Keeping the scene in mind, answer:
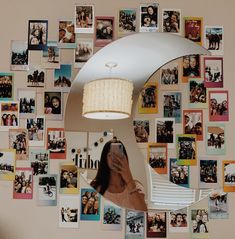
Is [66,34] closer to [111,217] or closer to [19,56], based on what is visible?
[19,56]

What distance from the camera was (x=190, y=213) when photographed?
167cm

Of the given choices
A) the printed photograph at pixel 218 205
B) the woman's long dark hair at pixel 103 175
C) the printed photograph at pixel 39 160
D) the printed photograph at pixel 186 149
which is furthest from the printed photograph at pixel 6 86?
the printed photograph at pixel 218 205

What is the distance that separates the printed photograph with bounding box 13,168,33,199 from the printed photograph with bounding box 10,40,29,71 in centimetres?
44

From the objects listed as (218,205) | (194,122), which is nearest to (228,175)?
(218,205)

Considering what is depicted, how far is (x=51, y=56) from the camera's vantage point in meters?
1.75

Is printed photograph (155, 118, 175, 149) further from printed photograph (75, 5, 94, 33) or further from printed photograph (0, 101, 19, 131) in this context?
printed photograph (0, 101, 19, 131)

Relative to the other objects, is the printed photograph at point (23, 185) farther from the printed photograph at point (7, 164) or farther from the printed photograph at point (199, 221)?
the printed photograph at point (199, 221)

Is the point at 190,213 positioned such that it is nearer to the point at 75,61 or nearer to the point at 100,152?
the point at 100,152

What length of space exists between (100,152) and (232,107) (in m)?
0.60

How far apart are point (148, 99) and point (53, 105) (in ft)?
1.34

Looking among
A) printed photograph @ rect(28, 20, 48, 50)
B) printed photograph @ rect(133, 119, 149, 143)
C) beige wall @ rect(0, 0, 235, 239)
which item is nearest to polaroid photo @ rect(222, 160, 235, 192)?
beige wall @ rect(0, 0, 235, 239)

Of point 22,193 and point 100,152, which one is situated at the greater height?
point 100,152

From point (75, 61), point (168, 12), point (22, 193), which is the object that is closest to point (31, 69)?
point (75, 61)

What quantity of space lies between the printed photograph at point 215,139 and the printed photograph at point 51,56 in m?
A: 0.71
